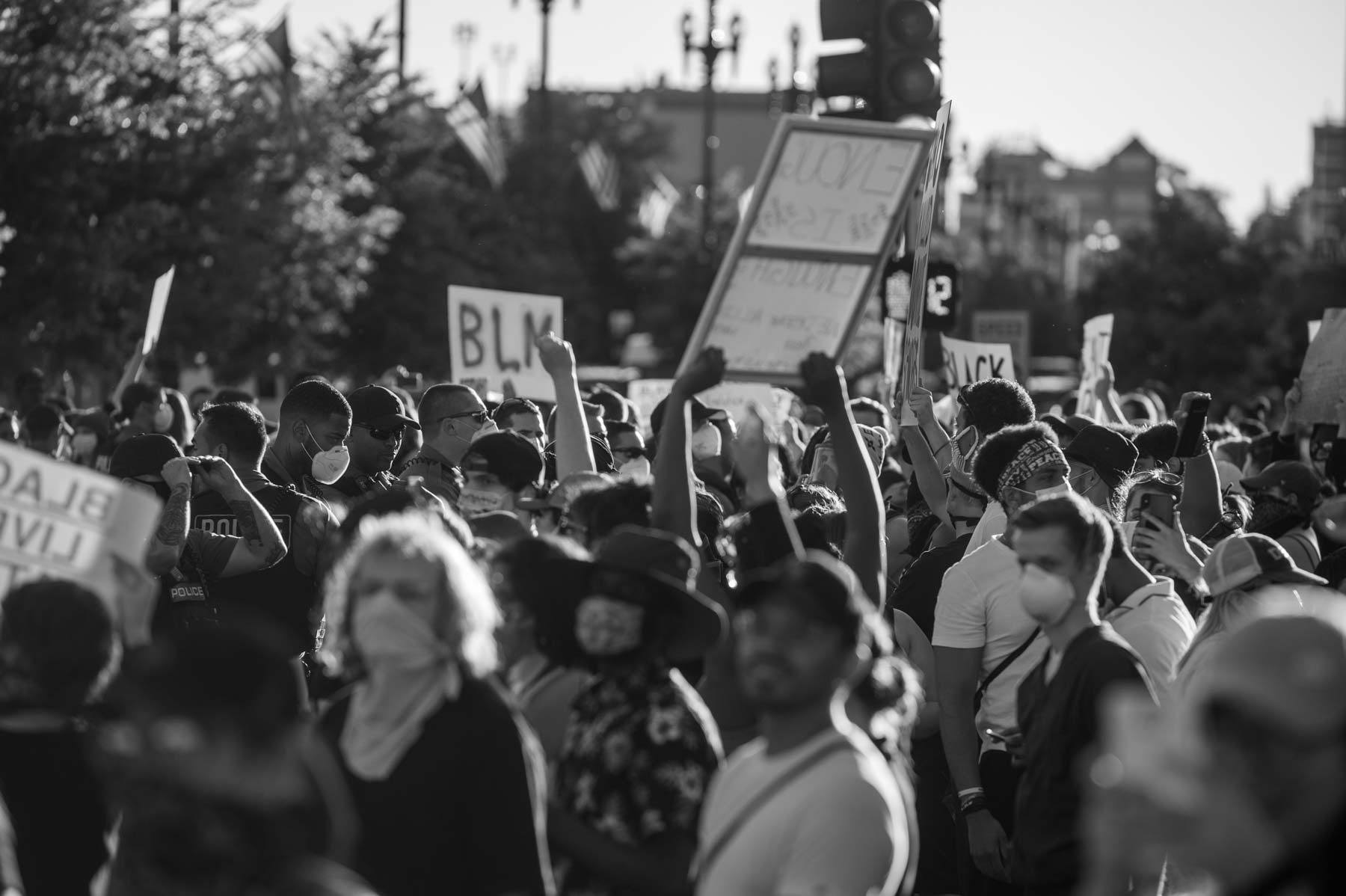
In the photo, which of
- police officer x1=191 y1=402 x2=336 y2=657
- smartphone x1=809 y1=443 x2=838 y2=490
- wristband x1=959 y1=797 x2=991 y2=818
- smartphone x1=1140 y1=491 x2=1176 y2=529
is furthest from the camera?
smartphone x1=809 y1=443 x2=838 y2=490

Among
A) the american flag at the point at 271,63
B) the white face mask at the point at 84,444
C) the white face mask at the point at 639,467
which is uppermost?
the american flag at the point at 271,63

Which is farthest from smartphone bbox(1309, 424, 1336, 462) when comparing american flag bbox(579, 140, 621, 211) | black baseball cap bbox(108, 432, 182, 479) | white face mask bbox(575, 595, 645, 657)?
american flag bbox(579, 140, 621, 211)

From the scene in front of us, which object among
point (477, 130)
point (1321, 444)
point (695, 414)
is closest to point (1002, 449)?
point (695, 414)

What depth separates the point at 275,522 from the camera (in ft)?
23.9

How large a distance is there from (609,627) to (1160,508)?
11.4ft

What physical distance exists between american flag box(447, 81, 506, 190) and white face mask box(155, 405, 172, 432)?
64.5 ft

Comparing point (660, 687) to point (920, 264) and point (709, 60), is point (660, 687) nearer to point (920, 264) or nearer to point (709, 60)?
point (920, 264)

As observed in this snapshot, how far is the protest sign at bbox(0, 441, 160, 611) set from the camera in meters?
4.61

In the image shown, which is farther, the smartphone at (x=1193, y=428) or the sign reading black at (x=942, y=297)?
the sign reading black at (x=942, y=297)

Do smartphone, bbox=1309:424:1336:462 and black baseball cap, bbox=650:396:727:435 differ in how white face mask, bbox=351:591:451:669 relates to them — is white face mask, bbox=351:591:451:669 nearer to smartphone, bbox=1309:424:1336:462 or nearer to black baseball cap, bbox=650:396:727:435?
black baseball cap, bbox=650:396:727:435

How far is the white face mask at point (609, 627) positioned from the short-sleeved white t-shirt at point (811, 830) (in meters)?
0.56

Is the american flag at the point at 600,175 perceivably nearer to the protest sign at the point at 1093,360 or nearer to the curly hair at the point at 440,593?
the protest sign at the point at 1093,360

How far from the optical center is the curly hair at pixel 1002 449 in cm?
696

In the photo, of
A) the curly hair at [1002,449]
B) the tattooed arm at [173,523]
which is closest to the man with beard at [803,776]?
the curly hair at [1002,449]
